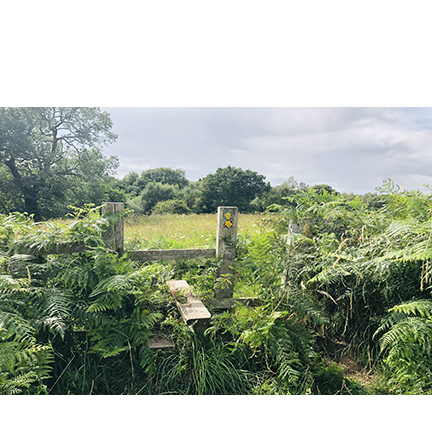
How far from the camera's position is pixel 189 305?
9.48 feet

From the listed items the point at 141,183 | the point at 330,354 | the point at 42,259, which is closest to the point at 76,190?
the point at 141,183

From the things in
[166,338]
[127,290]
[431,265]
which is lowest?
[166,338]

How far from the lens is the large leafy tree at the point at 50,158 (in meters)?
16.8

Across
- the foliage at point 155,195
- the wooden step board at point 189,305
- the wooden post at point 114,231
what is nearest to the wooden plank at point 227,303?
the wooden step board at point 189,305

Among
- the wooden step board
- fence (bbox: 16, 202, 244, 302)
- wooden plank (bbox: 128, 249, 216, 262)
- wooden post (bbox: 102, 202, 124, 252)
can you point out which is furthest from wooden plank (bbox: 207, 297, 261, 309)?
wooden post (bbox: 102, 202, 124, 252)

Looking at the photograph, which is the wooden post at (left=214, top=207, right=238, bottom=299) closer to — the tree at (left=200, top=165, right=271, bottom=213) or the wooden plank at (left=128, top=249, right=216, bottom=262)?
the wooden plank at (left=128, top=249, right=216, bottom=262)

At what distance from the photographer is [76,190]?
60.0 feet

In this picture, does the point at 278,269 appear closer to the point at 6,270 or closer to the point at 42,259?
the point at 42,259

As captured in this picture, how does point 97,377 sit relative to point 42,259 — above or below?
below

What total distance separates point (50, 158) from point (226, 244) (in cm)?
1794

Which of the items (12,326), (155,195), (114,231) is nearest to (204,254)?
(114,231)

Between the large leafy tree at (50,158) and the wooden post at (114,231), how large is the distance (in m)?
14.8

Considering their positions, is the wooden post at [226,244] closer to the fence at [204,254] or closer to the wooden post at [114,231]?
the fence at [204,254]

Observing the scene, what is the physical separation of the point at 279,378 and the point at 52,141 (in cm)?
2021
